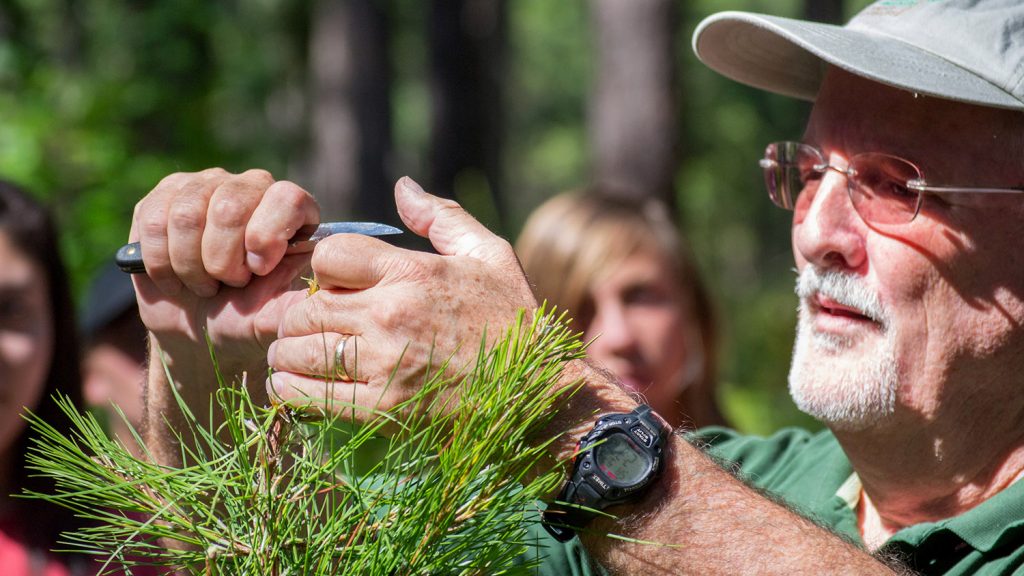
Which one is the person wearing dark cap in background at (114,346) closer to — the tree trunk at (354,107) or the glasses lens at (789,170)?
the glasses lens at (789,170)

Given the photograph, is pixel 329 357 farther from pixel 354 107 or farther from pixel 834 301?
pixel 354 107

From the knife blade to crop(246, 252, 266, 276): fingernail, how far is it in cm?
5

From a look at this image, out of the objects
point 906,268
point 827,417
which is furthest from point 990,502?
point 906,268

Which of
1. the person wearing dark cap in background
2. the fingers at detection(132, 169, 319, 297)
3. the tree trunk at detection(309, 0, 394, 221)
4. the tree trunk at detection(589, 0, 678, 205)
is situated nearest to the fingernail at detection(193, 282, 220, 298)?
the fingers at detection(132, 169, 319, 297)

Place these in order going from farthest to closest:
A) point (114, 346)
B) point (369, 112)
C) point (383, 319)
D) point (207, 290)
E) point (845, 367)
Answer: point (369, 112), point (114, 346), point (845, 367), point (207, 290), point (383, 319)

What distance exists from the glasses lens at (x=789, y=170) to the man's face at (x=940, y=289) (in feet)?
0.62

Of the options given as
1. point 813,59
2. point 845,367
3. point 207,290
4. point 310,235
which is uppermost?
point 813,59

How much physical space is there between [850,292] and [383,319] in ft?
3.58

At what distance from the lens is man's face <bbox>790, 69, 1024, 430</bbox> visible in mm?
2158

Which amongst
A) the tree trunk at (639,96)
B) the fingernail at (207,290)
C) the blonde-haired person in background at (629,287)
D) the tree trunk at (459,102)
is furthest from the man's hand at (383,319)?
the tree trunk at (459,102)

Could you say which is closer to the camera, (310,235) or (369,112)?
(310,235)

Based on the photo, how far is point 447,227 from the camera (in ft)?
5.46

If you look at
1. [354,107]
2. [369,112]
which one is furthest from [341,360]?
[354,107]

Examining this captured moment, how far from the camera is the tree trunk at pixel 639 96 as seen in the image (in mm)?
9141
